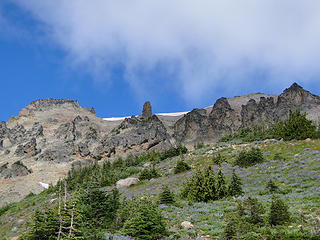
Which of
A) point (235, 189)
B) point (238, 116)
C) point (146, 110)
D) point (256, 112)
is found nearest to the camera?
point (235, 189)

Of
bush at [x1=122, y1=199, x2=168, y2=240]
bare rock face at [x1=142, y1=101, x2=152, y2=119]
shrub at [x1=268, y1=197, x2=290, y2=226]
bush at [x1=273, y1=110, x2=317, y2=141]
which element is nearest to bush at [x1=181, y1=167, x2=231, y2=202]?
shrub at [x1=268, y1=197, x2=290, y2=226]

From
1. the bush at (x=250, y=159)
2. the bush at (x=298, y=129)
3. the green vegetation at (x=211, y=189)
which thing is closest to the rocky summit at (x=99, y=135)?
the bush at (x=298, y=129)

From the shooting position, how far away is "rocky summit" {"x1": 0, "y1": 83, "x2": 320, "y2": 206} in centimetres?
8669

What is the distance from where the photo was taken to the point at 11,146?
114062 millimetres

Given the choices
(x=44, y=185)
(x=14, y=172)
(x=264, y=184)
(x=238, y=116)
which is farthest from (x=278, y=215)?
(x=238, y=116)

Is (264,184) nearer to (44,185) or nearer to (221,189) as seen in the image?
(221,189)

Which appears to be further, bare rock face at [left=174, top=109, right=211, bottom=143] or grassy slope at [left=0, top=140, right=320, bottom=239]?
bare rock face at [left=174, top=109, right=211, bottom=143]

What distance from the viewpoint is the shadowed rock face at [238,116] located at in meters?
109

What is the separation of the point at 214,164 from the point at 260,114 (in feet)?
292

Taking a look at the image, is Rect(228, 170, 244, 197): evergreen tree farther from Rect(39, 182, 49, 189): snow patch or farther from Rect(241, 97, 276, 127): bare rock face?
Rect(241, 97, 276, 127): bare rock face

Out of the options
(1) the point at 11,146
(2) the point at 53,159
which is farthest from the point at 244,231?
(1) the point at 11,146

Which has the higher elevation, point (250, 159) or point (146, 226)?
point (250, 159)

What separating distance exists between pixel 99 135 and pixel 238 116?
202 ft

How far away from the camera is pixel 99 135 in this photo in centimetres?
11400
